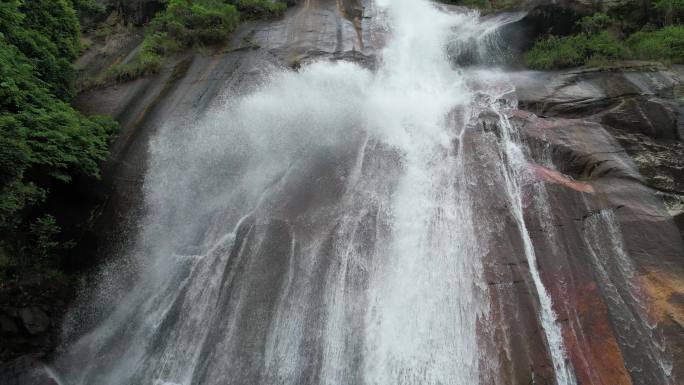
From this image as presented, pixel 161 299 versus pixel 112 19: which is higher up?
pixel 112 19

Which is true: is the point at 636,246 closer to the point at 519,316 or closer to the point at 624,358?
the point at 624,358

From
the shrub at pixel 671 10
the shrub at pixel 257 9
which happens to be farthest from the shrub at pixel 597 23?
the shrub at pixel 257 9

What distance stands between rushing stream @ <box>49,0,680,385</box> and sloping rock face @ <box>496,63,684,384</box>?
1.39ft

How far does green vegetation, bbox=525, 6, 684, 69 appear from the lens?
10812 millimetres

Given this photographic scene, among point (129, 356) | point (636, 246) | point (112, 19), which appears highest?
point (112, 19)

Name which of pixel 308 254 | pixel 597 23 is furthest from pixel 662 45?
pixel 308 254

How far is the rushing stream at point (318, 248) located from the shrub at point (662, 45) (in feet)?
14.4

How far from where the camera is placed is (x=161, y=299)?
7.02m

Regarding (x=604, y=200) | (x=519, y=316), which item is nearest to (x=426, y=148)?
(x=604, y=200)

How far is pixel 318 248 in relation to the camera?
24.0 feet

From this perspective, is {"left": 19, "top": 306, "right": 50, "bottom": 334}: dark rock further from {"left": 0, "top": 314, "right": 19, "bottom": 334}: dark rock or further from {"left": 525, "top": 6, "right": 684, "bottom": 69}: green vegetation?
{"left": 525, "top": 6, "right": 684, "bottom": 69}: green vegetation

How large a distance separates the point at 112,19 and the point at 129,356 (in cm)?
1654

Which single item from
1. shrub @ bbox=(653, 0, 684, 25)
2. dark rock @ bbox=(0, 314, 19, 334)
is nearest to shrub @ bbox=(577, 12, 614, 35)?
shrub @ bbox=(653, 0, 684, 25)

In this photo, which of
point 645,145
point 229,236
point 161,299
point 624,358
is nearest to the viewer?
point 624,358
